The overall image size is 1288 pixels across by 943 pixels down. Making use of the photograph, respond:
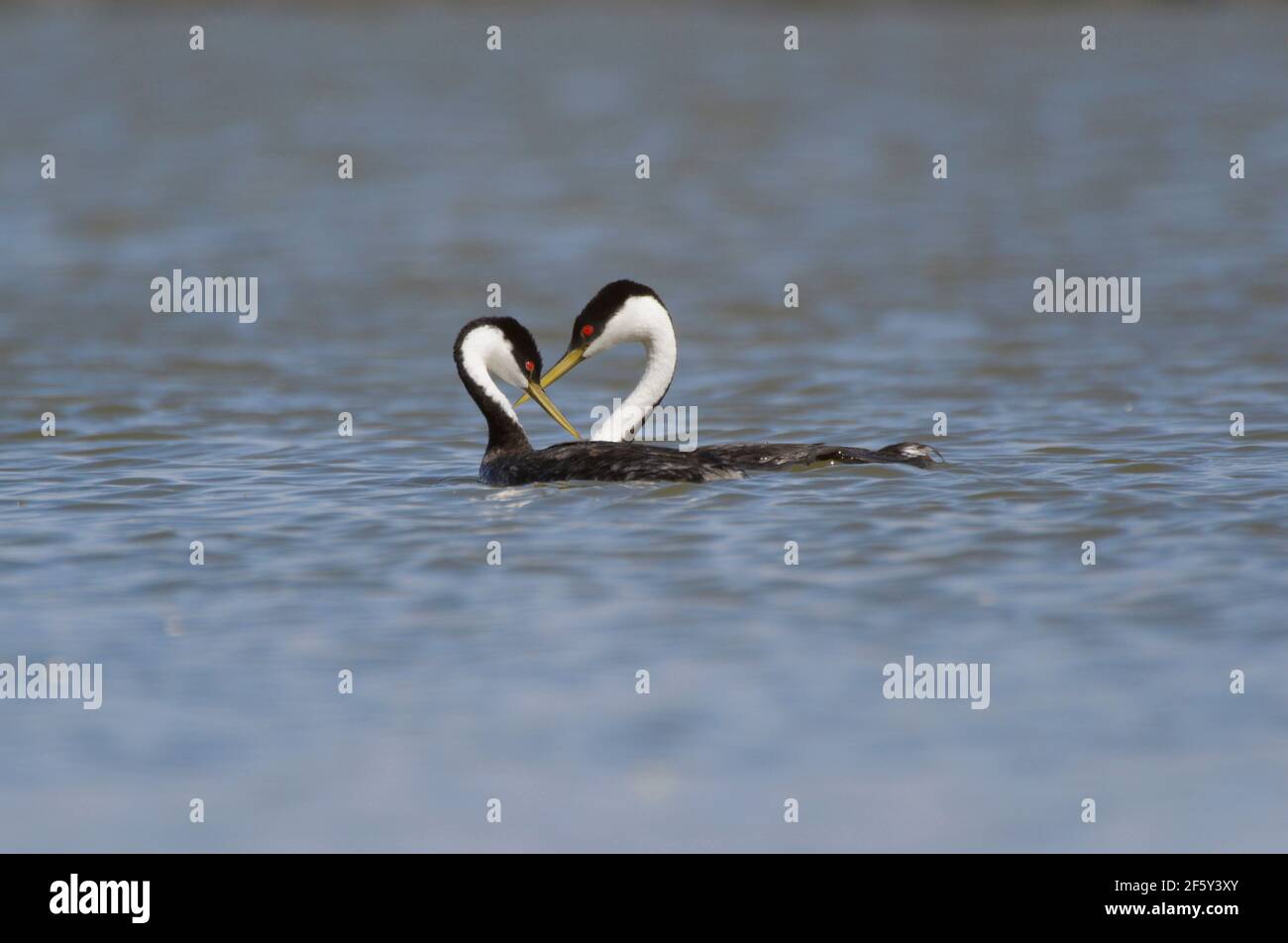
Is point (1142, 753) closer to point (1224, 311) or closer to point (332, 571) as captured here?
point (332, 571)

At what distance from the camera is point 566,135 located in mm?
30375

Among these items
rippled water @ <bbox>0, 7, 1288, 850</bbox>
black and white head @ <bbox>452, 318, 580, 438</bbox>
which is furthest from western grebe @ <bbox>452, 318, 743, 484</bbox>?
rippled water @ <bbox>0, 7, 1288, 850</bbox>

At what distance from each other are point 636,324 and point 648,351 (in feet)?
0.61

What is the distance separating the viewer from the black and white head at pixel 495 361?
11.8 m

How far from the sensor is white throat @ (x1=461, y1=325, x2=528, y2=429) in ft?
39.0

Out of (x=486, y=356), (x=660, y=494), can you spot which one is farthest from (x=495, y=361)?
(x=660, y=494)

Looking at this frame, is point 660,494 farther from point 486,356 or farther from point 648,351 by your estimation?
point 486,356

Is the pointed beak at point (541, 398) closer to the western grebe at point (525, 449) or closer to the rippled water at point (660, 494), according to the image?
the western grebe at point (525, 449)

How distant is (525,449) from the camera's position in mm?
11594

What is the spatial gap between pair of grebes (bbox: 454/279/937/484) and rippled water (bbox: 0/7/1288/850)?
0.52 ft

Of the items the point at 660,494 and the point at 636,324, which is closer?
the point at 660,494

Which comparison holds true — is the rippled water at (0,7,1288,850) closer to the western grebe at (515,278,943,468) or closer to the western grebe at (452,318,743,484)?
the western grebe at (452,318,743,484)

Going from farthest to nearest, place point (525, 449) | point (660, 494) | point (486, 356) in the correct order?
point (486, 356) < point (525, 449) < point (660, 494)

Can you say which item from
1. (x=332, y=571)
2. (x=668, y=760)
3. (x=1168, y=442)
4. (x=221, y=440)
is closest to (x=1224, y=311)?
(x=1168, y=442)
